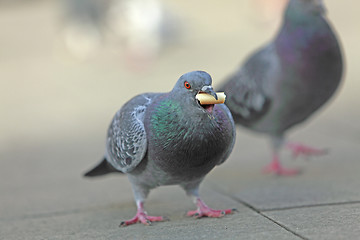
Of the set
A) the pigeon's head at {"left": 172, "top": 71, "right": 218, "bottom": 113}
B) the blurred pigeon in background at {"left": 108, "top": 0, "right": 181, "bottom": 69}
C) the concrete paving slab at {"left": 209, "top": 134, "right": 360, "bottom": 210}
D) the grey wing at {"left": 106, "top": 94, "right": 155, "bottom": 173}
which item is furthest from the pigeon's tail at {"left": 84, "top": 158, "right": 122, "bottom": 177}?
the blurred pigeon in background at {"left": 108, "top": 0, "right": 181, "bottom": 69}

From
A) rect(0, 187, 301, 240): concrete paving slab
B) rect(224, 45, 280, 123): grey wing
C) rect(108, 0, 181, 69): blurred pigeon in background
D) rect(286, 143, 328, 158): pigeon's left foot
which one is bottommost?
rect(0, 187, 301, 240): concrete paving slab

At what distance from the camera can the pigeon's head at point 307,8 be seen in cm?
482

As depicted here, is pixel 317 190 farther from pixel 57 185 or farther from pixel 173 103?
pixel 57 185

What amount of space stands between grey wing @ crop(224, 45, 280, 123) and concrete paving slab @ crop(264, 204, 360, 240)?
165cm

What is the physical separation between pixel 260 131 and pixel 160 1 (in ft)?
47.0

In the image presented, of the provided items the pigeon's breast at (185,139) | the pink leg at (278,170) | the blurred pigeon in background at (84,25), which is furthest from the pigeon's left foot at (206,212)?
the blurred pigeon in background at (84,25)

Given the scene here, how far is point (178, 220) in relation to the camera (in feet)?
11.9

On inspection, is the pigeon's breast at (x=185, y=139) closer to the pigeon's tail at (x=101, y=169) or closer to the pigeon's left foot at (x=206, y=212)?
the pigeon's left foot at (x=206, y=212)

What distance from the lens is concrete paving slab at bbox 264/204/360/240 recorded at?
9.44 ft

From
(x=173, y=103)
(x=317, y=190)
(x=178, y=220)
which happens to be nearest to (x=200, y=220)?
(x=178, y=220)

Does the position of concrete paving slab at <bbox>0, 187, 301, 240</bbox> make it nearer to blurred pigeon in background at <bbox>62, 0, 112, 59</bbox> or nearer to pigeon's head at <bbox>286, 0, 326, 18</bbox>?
pigeon's head at <bbox>286, 0, 326, 18</bbox>

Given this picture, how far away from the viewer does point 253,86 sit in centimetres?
512

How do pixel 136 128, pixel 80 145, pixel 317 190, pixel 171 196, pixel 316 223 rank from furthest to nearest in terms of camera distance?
→ 1. pixel 80 145
2. pixel 171 196
3. pixel 317 190
4. pixel 136 128
5. pixel 316 223

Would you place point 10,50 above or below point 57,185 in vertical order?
above
